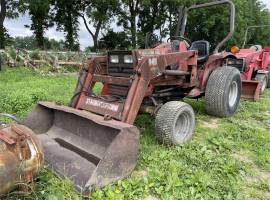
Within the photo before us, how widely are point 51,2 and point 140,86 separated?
82.3ft

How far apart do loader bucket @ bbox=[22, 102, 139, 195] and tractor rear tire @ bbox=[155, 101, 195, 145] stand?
2.64 ft

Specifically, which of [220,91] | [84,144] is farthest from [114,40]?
[84,144]

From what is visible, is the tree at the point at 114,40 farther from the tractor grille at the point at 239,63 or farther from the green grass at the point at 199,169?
the green grass at the point at 199,169

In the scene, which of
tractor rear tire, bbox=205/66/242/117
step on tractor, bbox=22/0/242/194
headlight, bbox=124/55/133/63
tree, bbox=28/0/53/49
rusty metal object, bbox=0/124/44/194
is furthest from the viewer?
tree, bbox=28/0/53/49

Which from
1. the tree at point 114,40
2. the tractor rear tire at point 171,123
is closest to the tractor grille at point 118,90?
the tractor rear tire at point 171,123

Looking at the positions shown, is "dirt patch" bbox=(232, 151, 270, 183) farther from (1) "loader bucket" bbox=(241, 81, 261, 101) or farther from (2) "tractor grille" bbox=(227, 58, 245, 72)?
(2) "tractor grille" bbox=(227, 58, 245, 72)

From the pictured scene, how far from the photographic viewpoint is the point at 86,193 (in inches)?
113

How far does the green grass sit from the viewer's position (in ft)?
10.0

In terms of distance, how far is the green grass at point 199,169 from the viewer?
10.0 feet

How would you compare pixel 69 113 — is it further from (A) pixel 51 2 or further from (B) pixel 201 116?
(A) pixel 51 2

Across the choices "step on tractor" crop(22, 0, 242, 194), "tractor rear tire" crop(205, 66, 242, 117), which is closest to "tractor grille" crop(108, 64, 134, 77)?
"step on tractor" crop(22, 0, 242, 194)

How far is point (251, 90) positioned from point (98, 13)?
65.5 ft

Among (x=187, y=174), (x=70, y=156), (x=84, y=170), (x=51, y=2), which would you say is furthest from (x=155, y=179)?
(x=51, y=2)

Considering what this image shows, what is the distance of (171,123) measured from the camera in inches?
158
